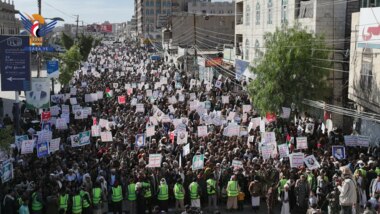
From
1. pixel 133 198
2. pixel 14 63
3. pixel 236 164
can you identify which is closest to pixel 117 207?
pixel 133 198

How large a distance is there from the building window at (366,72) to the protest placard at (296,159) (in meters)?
7.11

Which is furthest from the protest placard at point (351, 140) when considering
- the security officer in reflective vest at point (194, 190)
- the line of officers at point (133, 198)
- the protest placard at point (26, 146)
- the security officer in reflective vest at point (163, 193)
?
the protest placard at point (26, 146)

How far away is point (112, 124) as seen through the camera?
2356cm

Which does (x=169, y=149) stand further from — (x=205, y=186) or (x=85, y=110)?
(x=85, y=110)

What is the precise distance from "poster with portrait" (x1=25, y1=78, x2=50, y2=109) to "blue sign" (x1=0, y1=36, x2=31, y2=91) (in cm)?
457

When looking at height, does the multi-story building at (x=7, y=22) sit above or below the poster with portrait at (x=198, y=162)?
above

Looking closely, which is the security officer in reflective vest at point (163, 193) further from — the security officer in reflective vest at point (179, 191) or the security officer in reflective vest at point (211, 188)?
the security officer in reflective vest at point (211, 188)

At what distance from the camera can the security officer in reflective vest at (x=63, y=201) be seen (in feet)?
46.0

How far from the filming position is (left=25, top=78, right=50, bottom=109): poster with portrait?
25.2 m

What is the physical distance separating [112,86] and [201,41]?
41.5 m

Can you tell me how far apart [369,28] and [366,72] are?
2.39 metres


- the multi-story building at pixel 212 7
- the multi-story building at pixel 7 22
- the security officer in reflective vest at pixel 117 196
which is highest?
the multi-story building at pixel 212 7

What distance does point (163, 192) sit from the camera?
50.1 feet

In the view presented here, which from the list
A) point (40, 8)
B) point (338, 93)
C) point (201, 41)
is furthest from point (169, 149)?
point (201, 41)
